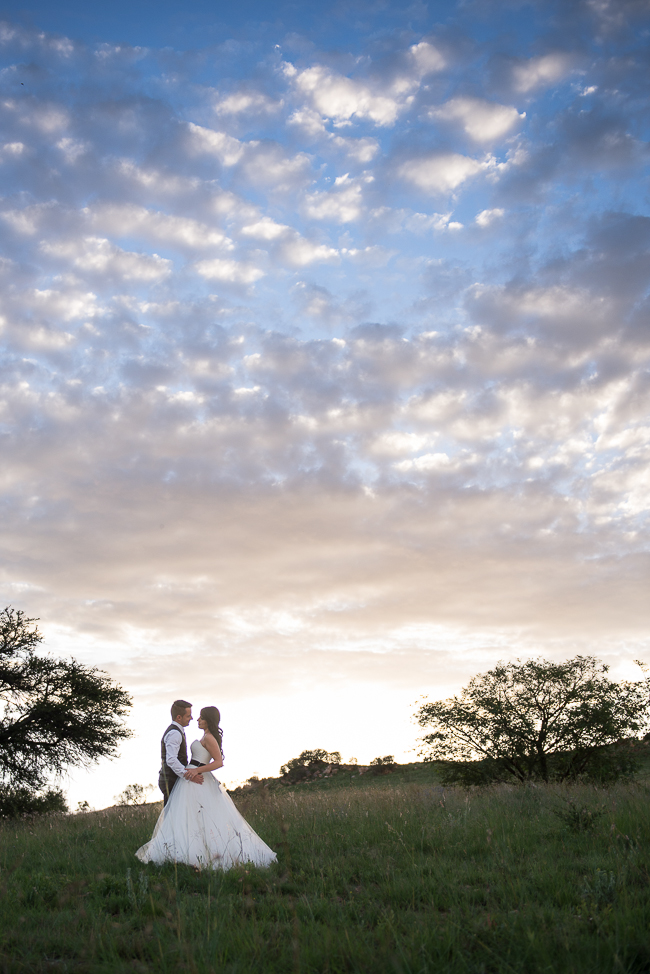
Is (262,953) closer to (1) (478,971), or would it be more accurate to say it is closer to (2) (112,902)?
(1) (478,971)

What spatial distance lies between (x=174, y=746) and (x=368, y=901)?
420cm

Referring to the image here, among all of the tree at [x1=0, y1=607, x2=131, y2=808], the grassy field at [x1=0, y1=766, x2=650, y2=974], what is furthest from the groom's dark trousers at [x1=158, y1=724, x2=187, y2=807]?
the tree at [x1=0, y1=607, x2=131, y2=808]

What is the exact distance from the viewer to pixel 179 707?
366 inches

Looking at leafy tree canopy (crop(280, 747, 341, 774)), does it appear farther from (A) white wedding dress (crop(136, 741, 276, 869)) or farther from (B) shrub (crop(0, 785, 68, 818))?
(A) white wedding dress (crop(136, 741, 276, 869))

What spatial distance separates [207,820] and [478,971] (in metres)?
5.27

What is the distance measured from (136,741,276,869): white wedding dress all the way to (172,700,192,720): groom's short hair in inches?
36.4

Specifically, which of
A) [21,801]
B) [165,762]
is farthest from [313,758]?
[165,762]

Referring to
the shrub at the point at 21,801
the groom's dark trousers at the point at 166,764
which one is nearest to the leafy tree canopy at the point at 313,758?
the shrub at the point at 21,801

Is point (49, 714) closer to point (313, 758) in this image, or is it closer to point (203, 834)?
point (203, 834)

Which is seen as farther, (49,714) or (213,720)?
(49,714)

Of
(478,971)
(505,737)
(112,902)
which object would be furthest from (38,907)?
(505,737)

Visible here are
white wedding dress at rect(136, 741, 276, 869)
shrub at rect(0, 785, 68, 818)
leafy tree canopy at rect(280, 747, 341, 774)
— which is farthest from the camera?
leafy tree canopy at rect(280, 747, 341, 774)

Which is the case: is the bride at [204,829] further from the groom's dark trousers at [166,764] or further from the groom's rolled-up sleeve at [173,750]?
the groom's dark trousers at [166,764]

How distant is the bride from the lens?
7730 mm
